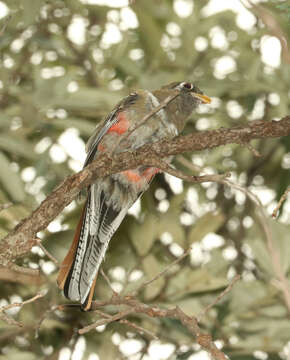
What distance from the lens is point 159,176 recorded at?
16.8 ft

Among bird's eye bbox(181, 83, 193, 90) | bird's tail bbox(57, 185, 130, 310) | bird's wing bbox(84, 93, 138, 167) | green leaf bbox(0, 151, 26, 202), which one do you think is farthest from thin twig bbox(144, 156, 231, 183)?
bird's eye bbox(181, 83, 193, 90)

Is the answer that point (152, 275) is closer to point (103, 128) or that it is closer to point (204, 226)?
point (204, 226)

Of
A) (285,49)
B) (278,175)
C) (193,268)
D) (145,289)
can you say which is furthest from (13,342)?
(285,49)

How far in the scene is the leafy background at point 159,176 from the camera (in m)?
4.16

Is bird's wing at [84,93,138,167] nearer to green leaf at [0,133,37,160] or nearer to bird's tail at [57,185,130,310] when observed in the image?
bird's tail at [57,185,130,310]

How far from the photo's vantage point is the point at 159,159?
3.05 m

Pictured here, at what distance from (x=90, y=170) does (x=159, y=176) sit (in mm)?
2007

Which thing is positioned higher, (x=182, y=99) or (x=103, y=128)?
(x=103, y=128)

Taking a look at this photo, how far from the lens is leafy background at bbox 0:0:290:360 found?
416 cm

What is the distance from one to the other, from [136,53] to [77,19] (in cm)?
53

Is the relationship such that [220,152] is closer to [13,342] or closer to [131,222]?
[131,222]

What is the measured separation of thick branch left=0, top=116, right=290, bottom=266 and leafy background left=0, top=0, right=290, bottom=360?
85 cm

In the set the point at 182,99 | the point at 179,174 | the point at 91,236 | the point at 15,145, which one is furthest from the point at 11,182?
the point at 179,174

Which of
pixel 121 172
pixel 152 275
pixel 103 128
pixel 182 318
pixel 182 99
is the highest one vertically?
pixel 103 128
